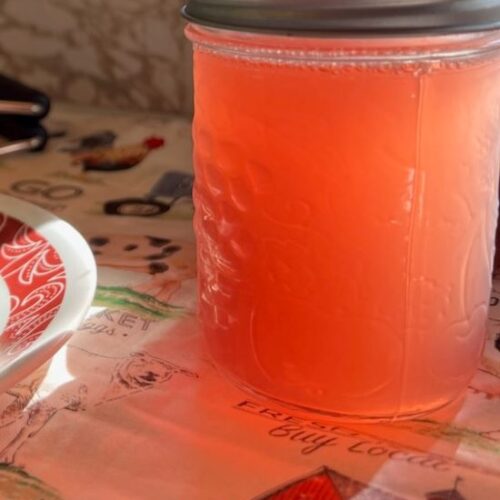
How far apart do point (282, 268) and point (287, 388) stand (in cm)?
6

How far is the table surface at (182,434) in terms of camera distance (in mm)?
347

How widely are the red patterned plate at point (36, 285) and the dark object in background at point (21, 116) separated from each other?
0.26 metres

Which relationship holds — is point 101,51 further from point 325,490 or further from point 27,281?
point 325,490

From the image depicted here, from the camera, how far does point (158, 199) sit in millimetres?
712

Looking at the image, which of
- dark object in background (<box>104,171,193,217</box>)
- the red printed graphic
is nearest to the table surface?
the red printed graphic

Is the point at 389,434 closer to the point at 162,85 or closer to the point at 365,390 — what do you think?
the point at 365,390

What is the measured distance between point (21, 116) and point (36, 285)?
411 mm

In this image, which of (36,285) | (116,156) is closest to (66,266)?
(36,285)

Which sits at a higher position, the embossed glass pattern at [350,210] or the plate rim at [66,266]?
the embossed glass pattern at [350,210]

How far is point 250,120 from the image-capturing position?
14.3 inches

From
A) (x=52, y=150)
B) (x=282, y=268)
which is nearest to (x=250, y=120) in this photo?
(x=282, y=268)

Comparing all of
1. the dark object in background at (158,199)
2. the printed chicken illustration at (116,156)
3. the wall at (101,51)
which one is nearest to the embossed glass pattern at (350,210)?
the dark object in background at (158,199)

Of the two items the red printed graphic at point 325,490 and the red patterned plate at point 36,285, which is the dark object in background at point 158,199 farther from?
the red printed graphic at point 325,490

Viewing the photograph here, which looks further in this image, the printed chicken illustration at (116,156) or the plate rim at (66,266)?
the printed chicken illustration at (116,156)
